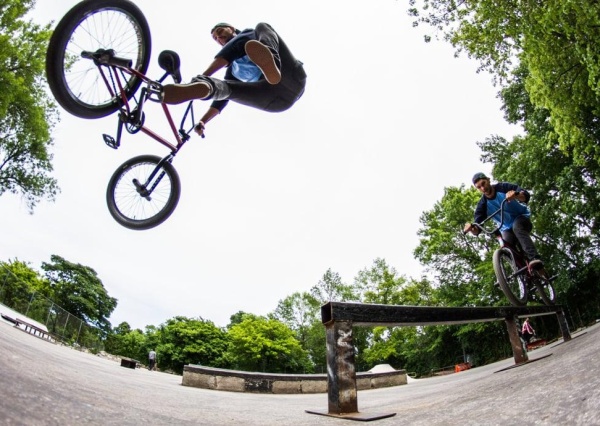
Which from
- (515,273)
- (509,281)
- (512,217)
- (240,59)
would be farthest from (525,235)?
(240,59)

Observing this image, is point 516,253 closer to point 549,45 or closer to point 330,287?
point 549,45

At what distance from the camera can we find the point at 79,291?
2260 inches

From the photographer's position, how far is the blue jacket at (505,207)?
18.3ft

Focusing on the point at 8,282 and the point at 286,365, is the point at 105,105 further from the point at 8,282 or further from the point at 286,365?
the point at 286,365

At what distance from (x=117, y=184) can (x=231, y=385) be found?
19.3 feet

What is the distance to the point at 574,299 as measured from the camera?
956 inches

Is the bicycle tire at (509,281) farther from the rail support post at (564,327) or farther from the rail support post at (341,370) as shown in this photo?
the rail support post at (341,370)

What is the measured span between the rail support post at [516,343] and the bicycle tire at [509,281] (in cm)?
168

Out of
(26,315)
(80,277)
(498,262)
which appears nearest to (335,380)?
(498,262)

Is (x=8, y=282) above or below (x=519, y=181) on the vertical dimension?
below

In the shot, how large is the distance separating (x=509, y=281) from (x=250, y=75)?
17.6 feet

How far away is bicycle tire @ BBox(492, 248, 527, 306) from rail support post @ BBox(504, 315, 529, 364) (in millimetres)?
1678

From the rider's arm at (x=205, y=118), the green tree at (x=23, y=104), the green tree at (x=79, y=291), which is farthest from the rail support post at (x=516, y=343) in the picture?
the green tree at (x=79, y=291)

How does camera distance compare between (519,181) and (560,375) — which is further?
(519,181)
